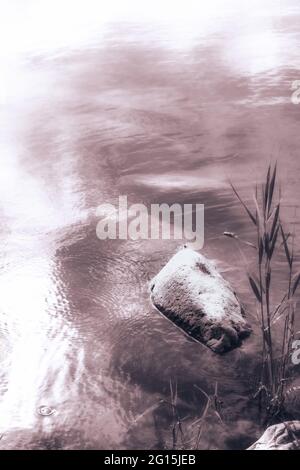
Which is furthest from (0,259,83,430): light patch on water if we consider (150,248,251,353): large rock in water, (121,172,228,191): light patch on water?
(121,172,228,191): light patch on water

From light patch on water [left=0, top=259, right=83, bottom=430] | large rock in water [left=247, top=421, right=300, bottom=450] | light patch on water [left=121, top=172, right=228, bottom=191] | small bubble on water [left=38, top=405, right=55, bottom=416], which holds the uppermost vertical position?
large rock in water [left=247, top=421, right=300, bottom=450]

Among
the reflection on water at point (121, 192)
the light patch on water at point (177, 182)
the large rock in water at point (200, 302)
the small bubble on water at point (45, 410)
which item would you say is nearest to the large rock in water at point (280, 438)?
the reflection on water at point (121, 192)

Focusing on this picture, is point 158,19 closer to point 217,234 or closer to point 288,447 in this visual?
point 217,234

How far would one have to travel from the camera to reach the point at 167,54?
7.55 m

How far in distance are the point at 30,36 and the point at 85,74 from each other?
2.57 m

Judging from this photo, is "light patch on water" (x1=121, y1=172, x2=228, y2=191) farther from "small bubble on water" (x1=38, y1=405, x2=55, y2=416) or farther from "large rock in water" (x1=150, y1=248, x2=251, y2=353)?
"small bubble on water" (x1=38, y1=405, x2=55, y2=416)

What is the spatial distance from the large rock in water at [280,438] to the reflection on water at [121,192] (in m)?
0.11

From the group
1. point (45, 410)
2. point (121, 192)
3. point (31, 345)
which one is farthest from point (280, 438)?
point (121, 192)

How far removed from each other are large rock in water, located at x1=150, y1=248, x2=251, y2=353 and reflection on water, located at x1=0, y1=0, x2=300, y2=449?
6cm

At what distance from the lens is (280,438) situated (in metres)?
2.21

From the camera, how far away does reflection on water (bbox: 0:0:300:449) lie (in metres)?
2.50

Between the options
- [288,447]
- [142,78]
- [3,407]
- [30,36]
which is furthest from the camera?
[30,36]

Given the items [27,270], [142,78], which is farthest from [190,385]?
[142,78]

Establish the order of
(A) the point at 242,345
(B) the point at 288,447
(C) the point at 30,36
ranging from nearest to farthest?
(B) the point at 288,447, (A) the point at 242,345, (C) the point at 30,36
